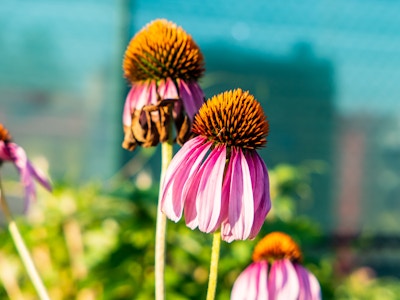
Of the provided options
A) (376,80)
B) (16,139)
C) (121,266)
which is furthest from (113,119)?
(121,266)

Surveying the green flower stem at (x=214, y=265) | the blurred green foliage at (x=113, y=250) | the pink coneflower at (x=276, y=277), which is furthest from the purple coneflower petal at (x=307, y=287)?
the blurred green foliage at (x=113, y=250)

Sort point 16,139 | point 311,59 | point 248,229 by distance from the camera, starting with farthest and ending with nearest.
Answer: point 311,59
point 16,139
point 248,229

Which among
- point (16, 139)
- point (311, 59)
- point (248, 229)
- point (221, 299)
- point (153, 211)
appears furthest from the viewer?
point (311, 59)

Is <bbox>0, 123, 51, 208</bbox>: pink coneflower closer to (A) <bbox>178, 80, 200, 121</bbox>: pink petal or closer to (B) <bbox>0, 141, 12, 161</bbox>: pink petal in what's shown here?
(B) <bbox>0, 141, 12, 161</bbox>: pink petal

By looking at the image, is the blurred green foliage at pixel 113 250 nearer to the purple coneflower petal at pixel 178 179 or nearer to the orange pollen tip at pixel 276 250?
the orange pollen tip at pixel 276 250

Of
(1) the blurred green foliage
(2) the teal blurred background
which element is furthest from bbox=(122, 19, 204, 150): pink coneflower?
(2) the teal blurred background

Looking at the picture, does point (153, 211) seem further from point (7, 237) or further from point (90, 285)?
point (7, 237)
